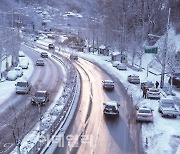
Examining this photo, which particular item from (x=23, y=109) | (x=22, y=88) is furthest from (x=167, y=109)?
(x=22, y=88)

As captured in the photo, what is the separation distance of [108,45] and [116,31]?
7.55m

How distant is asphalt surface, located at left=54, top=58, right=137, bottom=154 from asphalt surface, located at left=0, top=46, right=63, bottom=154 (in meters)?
3.56

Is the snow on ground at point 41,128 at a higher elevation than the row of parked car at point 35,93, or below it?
below

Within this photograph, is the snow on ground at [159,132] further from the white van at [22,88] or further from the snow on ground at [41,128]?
the white van at [22,88]

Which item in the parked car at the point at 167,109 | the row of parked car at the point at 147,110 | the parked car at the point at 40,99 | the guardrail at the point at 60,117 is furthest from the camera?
the parked car at the point at 40,99

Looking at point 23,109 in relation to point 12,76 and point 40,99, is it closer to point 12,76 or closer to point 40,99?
point 40,99

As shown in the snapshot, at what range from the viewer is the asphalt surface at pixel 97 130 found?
93.4ft

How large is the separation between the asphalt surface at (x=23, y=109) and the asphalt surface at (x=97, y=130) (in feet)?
11.7

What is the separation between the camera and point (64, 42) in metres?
132

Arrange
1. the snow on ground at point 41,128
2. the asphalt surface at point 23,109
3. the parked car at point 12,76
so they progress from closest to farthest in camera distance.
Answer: the snow on ground at point 41,128 < the asphalt surface at point 23,109 < the parked car at point 12,76

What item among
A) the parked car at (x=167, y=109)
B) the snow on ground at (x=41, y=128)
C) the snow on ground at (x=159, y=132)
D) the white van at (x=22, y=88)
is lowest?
the snow on ground at (x=159, y=132)

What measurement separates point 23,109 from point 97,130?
32.4 feet

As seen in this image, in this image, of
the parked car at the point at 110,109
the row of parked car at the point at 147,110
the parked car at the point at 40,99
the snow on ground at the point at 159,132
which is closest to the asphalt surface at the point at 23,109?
the parked car at the point at 40,99

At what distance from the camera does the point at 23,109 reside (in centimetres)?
3975
